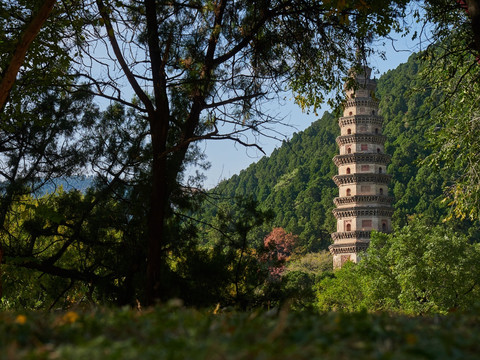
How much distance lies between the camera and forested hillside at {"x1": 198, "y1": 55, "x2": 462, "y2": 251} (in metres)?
52.8

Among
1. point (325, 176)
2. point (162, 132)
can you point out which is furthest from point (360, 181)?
point (162, 132)

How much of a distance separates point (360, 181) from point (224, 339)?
4382 cm

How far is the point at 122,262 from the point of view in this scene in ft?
23.9

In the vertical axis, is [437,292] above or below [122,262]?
below

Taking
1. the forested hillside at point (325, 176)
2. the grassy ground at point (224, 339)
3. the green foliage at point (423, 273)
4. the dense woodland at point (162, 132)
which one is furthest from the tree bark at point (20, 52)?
the forested hillside at point (325, 176)

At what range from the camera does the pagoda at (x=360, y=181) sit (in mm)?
44156

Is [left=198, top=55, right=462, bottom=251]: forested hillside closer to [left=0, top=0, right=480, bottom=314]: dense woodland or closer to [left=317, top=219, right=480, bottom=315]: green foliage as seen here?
[left=317, top=219, right=480, bottom=315]: green foliage

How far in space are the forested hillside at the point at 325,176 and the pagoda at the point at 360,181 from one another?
515 cm

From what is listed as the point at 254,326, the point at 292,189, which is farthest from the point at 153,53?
the point at 292,189

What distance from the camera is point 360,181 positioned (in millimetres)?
44719

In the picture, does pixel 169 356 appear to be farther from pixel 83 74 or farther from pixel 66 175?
pixel 66 175

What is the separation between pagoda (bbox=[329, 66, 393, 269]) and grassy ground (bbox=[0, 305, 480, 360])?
4227 cm

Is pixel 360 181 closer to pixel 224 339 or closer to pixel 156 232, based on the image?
pixel 156 232

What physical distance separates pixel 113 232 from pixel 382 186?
127 feet
